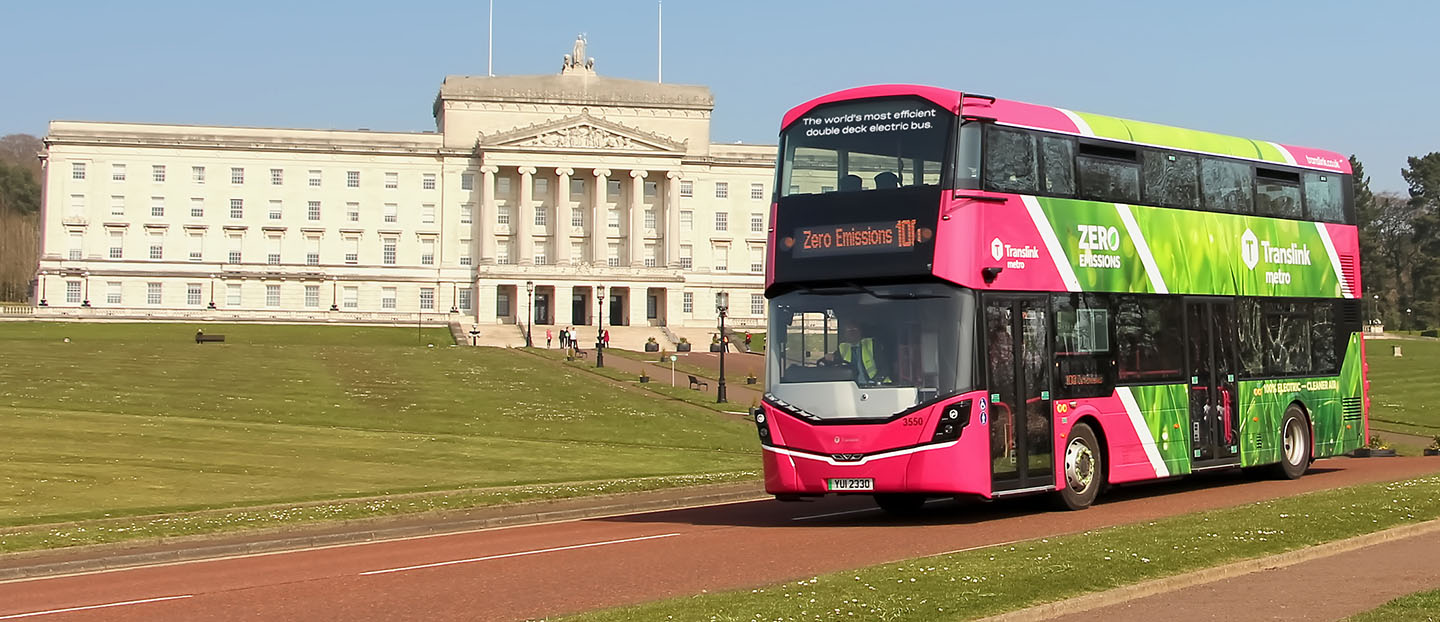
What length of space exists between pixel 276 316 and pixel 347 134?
747 inches

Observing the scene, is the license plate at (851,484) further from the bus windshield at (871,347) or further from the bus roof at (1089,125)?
the bus roof at (1089,125)

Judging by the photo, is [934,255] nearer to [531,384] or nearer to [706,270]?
[531,384]

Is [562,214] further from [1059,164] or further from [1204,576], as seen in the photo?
[1204,576]

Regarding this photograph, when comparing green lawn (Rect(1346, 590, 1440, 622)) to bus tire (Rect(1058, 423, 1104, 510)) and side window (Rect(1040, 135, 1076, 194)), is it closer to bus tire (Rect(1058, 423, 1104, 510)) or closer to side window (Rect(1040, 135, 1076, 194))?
bus tire (Rect(1058, 423, 1104, 510))

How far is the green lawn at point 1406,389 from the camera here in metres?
52.6

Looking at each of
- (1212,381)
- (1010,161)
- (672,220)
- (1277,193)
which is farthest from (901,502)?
(672,220)

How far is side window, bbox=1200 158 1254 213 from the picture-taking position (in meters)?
25.3

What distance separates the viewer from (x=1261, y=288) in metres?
26.3

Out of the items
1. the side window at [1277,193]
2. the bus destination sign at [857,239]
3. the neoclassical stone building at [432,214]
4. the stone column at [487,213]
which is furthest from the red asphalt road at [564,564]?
the stone column at [487,213]

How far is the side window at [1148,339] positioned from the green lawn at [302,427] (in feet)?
39.5

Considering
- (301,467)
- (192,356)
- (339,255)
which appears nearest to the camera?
(301,467)

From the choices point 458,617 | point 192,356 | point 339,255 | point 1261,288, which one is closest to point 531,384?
point 192,356

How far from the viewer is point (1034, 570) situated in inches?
558

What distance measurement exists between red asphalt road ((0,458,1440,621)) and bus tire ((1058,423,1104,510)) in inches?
11.9
